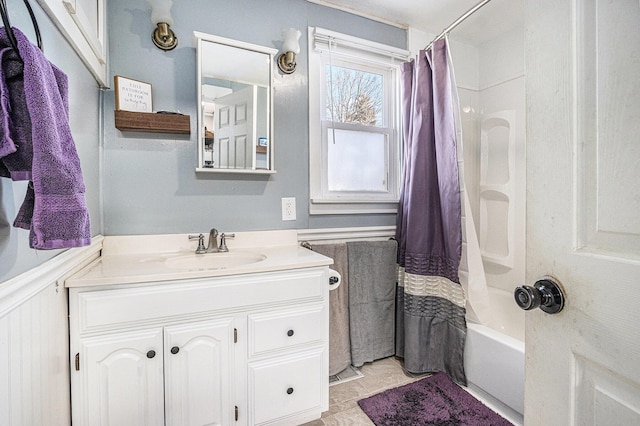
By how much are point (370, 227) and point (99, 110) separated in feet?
5.50

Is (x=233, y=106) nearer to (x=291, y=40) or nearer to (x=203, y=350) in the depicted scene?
(x=291, y=40)

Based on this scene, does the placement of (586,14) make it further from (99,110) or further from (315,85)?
(99,110)

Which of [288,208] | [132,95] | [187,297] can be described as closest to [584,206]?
[187,297]

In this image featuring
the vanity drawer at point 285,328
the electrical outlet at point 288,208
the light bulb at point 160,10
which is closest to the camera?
the vanity drawer at point 285,328

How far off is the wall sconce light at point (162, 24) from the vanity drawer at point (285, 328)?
1.44m

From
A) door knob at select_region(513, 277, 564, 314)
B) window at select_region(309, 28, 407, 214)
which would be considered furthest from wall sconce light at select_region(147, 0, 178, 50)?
door knob at select_region(513, 277, 564, 314)

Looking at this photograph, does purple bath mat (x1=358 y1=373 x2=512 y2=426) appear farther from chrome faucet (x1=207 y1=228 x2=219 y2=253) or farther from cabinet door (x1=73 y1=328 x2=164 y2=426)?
chrome faucet (x1=207 y1=228 x2=219 y2=253)

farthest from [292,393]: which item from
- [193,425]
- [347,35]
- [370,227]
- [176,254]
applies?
[347,35]

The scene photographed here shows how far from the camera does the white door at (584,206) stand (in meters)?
0.49

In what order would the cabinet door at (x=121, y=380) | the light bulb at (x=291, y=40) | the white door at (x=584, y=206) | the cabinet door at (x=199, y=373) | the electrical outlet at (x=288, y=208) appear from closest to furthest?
the white door at (x=584, y=206)
the cabinet door at (x=121, y=380)
the cabinet door at (x=199, y=373)
the light bulb at (x=291, y=40)
the electrical outlet at (x=288, y=208)

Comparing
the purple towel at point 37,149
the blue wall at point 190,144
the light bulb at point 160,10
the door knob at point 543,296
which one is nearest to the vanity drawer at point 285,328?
the blue wall at point 190,144

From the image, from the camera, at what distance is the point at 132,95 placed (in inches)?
57.0

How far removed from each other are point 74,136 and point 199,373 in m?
1.02

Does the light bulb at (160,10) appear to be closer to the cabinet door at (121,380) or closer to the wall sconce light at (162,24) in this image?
the wall sconce light at (162,24)
